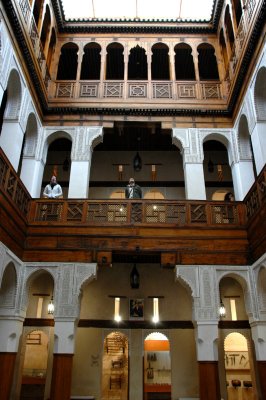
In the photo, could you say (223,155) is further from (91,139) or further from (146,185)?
(91,139)

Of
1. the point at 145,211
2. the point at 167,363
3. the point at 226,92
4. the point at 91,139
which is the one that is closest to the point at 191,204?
the point at 145,211

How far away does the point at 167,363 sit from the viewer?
12.6m

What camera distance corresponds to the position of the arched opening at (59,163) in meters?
12.4

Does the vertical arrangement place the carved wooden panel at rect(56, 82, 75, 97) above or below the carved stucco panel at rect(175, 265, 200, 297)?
above

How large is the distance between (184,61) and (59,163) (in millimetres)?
5703

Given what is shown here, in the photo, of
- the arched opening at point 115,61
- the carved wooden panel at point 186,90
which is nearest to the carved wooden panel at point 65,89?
the arched opening at point 115,61

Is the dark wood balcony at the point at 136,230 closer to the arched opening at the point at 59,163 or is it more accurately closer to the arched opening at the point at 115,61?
the arched opening at the point at 59,163

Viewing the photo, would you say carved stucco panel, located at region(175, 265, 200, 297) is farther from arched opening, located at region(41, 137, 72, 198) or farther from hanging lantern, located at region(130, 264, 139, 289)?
arched opening, located at region(41, 137, 72, 198)

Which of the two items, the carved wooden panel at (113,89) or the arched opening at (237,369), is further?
the arched opening at (237,369)

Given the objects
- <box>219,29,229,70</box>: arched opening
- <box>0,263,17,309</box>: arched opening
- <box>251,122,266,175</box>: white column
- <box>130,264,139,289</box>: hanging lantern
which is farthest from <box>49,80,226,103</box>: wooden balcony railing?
<box>0,263,17,309</box>: arched opening

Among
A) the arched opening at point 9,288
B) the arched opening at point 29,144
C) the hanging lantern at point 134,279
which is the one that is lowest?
the arched opening at point 9,288

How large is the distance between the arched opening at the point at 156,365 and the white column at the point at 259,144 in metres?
6.57

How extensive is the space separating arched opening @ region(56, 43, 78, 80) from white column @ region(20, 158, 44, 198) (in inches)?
179

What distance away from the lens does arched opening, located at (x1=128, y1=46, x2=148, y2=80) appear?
12291 millimetres
